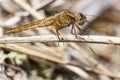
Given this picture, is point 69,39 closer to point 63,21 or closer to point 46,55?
point 63,21

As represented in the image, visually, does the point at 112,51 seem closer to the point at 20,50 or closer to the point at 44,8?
the point at 44,8

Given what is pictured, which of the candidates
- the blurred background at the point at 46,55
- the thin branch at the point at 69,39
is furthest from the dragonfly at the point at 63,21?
the blurred background at the point at 46,55

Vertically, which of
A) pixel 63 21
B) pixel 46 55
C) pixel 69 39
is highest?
pixel 63 21

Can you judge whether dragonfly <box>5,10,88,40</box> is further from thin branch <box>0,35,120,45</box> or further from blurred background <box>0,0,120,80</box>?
blurred background <box>0,0,120,80</box>

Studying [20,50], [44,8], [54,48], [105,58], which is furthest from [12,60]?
[105,58]

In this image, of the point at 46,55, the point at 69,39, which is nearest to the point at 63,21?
the point at 69,39

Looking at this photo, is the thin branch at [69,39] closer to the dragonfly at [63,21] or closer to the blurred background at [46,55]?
the dragonfly at [63,21]

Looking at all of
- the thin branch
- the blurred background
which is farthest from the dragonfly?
the blurred background

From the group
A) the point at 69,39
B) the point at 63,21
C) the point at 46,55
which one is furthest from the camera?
the point at 46,55
